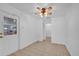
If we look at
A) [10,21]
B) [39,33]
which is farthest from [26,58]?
[39,33]

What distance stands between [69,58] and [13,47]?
296 cm

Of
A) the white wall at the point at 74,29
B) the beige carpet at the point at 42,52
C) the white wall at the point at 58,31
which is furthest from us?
the white wall at the point at 58,31

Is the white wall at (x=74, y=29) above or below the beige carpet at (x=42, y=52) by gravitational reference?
above

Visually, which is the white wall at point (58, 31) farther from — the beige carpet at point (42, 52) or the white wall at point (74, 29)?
the white wall at point (74, 29)

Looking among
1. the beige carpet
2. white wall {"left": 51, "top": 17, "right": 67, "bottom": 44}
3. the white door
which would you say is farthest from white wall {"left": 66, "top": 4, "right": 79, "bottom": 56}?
white wall {"left": 51, "top": 17, "right": 67, "bottom": 44}

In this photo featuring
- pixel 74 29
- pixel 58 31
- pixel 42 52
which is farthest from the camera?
pixel 58 31

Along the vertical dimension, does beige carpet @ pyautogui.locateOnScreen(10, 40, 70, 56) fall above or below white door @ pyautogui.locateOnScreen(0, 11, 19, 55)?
below

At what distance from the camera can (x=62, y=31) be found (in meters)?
6.01

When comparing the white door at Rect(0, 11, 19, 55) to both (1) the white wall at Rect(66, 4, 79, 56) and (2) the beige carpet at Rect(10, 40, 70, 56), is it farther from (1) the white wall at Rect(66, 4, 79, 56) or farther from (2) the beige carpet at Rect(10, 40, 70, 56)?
(1) the white wall at Rect(66, 4, 79, 56)

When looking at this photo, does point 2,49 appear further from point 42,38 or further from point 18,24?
point 42,38

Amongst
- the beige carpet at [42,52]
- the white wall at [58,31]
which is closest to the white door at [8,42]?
the beige carpet at [42,52]

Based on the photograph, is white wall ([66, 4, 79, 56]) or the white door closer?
white wall ([66, 4, 79, 56])

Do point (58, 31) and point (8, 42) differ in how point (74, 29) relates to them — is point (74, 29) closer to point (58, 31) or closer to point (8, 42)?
point (8, 42)

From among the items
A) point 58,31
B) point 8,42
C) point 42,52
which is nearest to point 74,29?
point 42,52
